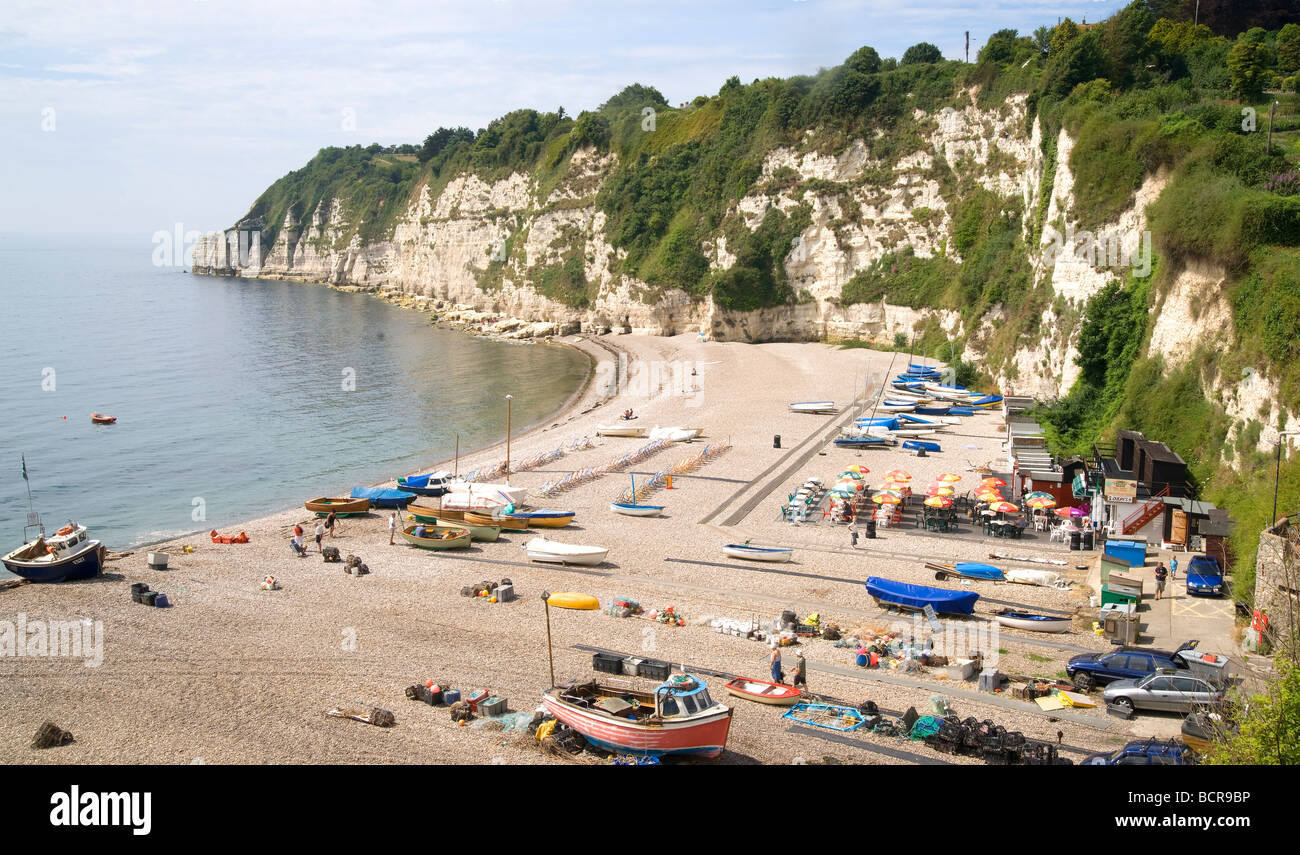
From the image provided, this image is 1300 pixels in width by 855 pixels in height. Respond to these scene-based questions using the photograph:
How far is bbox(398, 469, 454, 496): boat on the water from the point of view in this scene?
33.5 meters

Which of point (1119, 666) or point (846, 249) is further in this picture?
point (846, 249)

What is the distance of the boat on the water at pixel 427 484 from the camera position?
1320 inches

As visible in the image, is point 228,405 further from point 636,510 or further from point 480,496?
point 636,510

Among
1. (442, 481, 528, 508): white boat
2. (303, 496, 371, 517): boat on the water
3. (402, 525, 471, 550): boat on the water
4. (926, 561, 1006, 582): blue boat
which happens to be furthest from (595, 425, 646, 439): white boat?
(926, 561, 1006, 582): blue boat

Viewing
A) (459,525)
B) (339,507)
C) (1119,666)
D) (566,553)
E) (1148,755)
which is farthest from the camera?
(339,507)

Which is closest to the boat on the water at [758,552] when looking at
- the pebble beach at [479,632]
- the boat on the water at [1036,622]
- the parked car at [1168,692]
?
the pebble beach at [479,632]

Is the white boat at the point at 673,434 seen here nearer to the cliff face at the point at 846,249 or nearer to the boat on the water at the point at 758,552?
the boat on the water at the point at 758,552

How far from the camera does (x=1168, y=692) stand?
50.0 ft

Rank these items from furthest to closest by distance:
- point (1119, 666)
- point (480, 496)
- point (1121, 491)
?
point (480, 496)
point (1121, 491)
point (1119, 666)

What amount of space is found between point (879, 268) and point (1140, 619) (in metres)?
48.2

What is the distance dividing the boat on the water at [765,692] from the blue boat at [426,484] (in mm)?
19052

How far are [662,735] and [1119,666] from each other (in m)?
8.70

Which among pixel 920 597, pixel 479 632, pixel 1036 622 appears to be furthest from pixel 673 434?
pixel 1036 622
